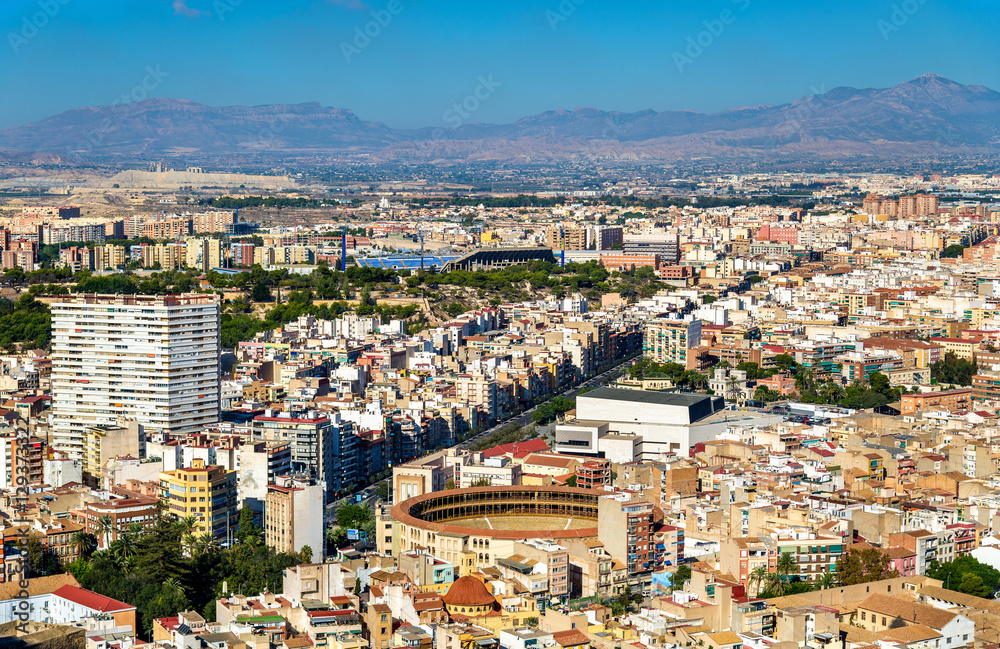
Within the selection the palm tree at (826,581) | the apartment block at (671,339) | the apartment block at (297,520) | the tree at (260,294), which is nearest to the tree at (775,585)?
the palm tree at (826,581)

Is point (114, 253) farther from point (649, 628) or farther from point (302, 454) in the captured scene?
point (649, 628)

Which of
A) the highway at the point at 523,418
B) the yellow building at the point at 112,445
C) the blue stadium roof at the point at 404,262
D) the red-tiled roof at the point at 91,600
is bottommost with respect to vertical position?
the highway at the point at 523,418

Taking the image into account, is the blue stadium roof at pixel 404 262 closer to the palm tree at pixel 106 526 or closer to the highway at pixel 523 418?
the highway at pixel 523 418

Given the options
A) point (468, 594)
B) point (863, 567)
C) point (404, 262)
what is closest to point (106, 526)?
point (468, 594)

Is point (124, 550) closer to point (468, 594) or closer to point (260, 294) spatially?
point (468, 594)

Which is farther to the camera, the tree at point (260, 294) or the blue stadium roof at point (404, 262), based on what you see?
the blue stadium roof at point (404, 262)

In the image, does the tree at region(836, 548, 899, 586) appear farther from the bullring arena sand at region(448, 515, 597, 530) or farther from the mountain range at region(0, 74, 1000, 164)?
the mountain range at region(0, 74, 1000, 164)
